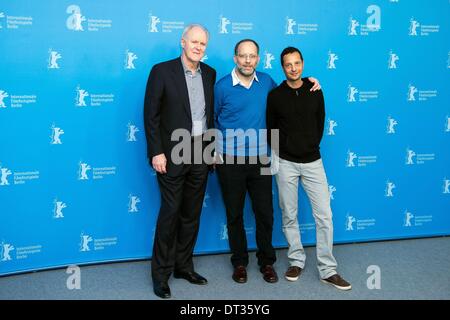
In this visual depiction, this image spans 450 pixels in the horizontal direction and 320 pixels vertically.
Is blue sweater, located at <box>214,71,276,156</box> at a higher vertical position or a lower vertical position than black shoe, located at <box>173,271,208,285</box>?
higher

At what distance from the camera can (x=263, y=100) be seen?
2.79m

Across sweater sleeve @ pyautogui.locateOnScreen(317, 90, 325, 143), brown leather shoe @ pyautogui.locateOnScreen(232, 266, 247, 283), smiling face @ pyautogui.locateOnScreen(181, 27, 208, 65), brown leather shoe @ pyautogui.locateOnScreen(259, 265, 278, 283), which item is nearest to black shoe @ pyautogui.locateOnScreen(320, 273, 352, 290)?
brown leather shoe @ pyautogui.locateOnScreen(259, 265, 278, 283)

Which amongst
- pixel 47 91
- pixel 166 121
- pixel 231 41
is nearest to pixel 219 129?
pixel 166 121

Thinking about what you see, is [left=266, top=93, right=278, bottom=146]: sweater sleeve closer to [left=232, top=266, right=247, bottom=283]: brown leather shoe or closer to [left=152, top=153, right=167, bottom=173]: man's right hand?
[left=152, top=153, right=167, bottom=173]: man's right hand

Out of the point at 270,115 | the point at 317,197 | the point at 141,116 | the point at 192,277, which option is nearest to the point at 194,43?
the point at 270,115

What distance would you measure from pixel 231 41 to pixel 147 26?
23.4 inches

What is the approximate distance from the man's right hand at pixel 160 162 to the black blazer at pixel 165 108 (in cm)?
2

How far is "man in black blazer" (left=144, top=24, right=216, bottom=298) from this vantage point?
2.57 meters

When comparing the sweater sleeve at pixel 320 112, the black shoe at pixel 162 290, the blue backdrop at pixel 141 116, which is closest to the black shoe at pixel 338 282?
the blue backdrop at pixel 141 116

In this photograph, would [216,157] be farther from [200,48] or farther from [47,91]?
[47,91]

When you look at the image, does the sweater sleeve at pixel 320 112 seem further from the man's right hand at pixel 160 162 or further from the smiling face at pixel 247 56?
the man's right hand at pixel 160 162

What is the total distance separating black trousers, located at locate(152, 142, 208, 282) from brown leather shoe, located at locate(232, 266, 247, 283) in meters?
0.29

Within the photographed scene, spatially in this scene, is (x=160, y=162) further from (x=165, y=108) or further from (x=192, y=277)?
(x=192, y=277)

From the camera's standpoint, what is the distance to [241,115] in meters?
2.74
